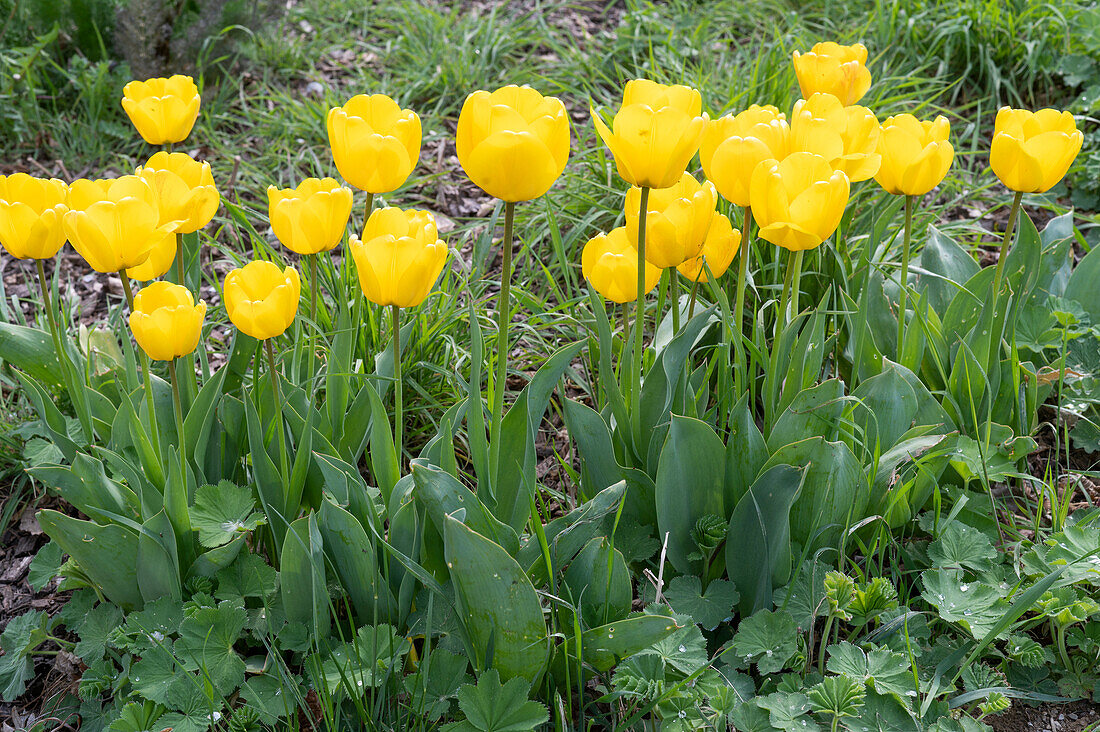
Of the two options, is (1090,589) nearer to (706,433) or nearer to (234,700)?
(706,433)

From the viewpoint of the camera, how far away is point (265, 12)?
3498 millimetres

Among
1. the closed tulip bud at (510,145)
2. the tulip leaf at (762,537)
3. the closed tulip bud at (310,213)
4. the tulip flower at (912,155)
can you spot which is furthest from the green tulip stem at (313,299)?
the tulip flower at (912,155)

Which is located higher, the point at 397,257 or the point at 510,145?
the point at 510,145

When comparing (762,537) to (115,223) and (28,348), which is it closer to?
(115,223)

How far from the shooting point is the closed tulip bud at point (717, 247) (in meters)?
1.49

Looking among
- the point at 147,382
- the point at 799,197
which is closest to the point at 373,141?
the point at 147,382

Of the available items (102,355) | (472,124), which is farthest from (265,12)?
(472,124)

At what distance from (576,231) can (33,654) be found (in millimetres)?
1622

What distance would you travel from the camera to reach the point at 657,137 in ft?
3.86

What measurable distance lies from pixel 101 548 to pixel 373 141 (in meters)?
0.79

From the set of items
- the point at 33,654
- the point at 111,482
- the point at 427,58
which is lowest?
the point at 33,654

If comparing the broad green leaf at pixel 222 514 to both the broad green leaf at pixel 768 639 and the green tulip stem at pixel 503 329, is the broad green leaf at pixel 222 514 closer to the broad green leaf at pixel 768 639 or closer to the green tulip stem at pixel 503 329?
the green tulip stem at pixel 503 329

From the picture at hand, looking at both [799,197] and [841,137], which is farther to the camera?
[841,137]

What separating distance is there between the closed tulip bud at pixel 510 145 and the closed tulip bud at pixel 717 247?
0.41 metres
